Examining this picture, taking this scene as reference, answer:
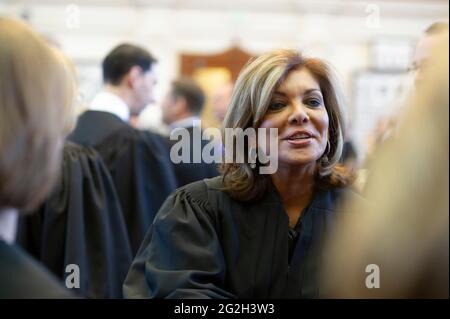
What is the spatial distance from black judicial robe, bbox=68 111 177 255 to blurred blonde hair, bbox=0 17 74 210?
1.39 m

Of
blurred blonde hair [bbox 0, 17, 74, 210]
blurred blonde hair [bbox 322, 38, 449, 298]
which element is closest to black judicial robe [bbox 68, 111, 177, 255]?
blurred blonde hair [bbox 0, 17, 74, 210]

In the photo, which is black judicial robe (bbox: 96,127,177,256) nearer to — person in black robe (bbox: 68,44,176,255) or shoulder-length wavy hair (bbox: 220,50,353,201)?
person in black robe (bbox: 68,44,176,255)

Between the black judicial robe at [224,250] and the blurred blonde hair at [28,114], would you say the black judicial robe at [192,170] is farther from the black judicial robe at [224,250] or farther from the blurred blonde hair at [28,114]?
the blurred blonde hair at [28,114]

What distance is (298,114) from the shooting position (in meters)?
1.43

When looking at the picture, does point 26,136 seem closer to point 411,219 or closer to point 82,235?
point 411,219

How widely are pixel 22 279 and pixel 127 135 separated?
1.64m

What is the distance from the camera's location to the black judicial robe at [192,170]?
2051 millimetres

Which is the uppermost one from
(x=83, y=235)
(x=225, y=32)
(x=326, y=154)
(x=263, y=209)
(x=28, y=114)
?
(x=225, y=32)

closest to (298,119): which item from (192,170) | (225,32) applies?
(192,170)

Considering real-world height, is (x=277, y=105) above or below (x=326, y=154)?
above

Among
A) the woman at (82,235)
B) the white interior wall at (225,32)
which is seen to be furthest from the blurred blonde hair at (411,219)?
the white interior wall at (225,32)

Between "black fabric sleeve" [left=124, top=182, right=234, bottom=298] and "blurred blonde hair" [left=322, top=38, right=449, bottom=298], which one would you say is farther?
"black fabric sleeve" [left=124, top=182, right=234, bottom=298]

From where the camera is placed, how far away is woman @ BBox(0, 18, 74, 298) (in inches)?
34.6
